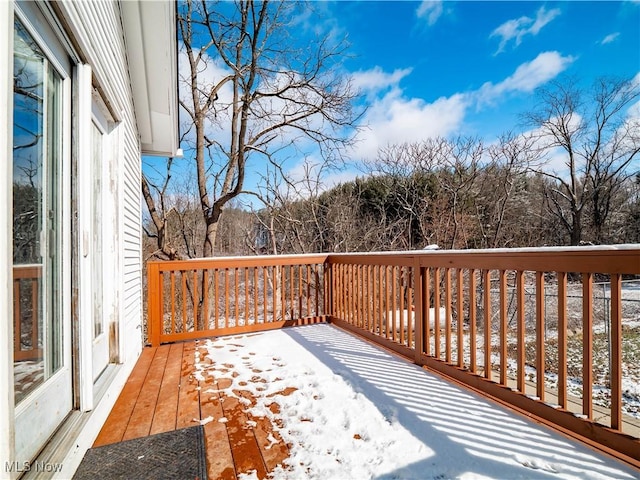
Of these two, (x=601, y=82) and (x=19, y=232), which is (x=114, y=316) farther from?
(x=601, y=82)

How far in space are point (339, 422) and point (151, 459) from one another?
1002mm

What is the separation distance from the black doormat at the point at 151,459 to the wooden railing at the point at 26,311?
650mm

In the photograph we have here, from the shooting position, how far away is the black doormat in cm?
153

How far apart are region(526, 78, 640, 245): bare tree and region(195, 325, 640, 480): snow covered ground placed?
37.0 ft

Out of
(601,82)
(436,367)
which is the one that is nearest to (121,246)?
(436,367)

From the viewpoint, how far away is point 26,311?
4.35 ft

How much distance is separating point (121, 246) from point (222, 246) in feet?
36.6

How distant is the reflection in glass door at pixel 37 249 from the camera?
4.09 feet

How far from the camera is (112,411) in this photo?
85.1 inches

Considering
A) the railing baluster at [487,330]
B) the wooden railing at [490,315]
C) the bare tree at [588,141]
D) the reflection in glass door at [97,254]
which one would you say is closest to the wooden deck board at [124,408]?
the reflection in glass door at [97,254]

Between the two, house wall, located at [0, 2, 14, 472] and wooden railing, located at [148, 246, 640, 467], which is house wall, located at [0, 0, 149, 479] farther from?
wooden railing, located at [148, 246, 640, 467]

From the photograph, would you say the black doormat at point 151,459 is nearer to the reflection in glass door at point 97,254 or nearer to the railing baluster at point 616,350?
the reflection in glass door at point 97,254

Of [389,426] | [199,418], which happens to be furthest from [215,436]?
[389,426]

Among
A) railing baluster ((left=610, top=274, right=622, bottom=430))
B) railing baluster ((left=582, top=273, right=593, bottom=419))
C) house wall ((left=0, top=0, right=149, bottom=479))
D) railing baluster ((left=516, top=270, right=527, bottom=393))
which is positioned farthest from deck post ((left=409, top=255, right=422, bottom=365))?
house wall ((left=0, top=0, right=149, bottom=479))
